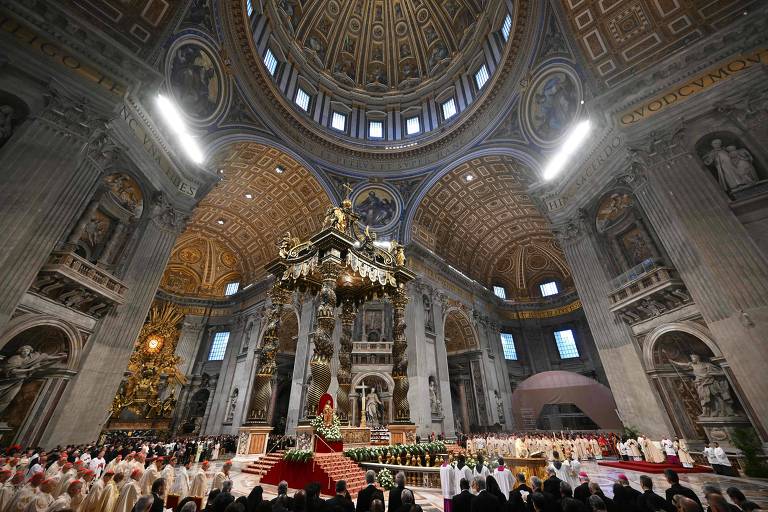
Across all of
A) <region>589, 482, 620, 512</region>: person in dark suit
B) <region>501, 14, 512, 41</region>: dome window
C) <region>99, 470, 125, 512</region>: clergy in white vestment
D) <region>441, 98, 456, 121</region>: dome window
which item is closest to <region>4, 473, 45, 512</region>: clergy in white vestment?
<region>99, 470, 125, 512</region>: clergy in white vestment

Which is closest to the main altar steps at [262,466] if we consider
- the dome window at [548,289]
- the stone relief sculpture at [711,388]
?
the stone relief sculpture at [711,388]

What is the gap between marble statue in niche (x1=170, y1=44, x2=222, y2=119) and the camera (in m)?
11.7

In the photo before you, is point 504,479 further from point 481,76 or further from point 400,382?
point 481,76

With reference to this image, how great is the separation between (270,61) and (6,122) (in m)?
12.2

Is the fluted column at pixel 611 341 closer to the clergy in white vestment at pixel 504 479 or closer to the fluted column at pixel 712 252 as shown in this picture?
the fluted column at pixel 712 252

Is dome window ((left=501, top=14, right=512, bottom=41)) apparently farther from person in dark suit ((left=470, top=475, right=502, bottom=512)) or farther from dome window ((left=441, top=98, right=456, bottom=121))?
person in dark suit ((left=470, top=475, right=502, bottom=512))

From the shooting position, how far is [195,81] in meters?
12.5

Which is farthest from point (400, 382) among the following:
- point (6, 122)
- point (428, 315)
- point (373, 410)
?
point (6, 122)

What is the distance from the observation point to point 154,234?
35.7 ft

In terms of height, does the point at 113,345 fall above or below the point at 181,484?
above

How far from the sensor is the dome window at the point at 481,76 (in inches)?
704

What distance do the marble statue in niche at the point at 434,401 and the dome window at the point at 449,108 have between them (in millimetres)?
15445

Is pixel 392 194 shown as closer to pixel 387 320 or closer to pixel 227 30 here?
pixel 387 320

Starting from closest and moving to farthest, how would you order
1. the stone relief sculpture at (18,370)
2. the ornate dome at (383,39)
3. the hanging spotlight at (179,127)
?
the stone relief sculpture at (18,370) < the hanging spotlight at (179,127) < the ornate dome at (383,39)
